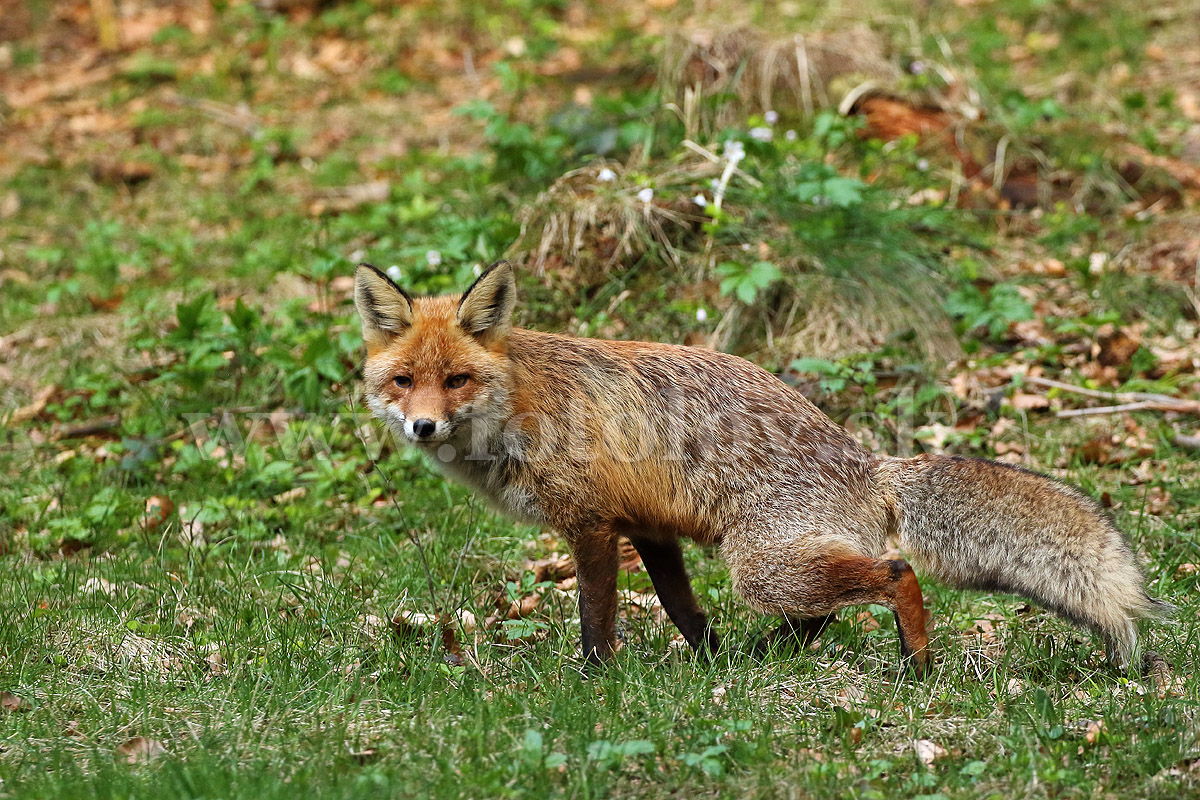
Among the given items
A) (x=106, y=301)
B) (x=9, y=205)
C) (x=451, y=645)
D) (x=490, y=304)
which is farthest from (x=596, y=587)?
(x=9, y=205)

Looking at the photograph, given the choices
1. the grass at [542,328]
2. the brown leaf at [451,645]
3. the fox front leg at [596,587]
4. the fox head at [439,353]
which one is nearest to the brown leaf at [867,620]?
the grass at [542,328]

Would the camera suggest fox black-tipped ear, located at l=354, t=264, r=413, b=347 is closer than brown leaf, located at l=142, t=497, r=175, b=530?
Yes

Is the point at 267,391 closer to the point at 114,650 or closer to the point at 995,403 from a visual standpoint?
the point at 114,650

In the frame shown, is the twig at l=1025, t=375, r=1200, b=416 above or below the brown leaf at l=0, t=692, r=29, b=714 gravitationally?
below

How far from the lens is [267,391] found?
782 centimetres

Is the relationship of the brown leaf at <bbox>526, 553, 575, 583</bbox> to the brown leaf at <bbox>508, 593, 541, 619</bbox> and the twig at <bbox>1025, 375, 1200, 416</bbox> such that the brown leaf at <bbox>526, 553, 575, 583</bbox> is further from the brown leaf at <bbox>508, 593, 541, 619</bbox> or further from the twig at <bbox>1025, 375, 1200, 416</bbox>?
the twig at <bbox>1025, 375, 1200, 416</bbox>

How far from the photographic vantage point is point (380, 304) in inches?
186

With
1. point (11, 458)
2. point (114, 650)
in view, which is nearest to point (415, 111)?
point (11, 458)

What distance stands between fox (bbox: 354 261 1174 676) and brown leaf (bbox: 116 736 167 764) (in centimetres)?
146

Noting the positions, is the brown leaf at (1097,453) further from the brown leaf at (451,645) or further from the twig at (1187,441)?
the brown leaf at (451,645)

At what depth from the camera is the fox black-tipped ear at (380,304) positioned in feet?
15.4

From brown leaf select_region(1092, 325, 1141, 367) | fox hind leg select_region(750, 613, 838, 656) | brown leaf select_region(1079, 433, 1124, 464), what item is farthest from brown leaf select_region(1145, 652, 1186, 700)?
brown leaf select_region(1092, 325, 1141, 367)

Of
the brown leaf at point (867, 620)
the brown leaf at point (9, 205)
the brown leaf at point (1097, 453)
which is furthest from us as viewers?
the brown leaf at point (9, 205)

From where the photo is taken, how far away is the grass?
3.76 metres
